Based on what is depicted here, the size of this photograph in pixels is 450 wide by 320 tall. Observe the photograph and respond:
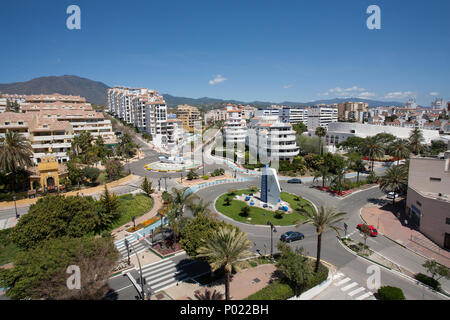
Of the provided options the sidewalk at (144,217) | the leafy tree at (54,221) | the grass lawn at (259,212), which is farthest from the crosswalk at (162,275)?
the grass lawn at (259,212)

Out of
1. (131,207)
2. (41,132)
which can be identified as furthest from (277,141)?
(41,132)

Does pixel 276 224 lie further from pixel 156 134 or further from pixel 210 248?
pixel 156 134

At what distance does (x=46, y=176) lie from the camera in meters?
48.2

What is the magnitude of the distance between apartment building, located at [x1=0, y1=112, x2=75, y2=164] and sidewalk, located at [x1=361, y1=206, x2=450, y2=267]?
227 feet

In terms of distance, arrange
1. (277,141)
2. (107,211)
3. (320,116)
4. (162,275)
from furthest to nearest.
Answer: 1. (320,116)
2. (277,141)
3. (107,211)
4. (162,275)

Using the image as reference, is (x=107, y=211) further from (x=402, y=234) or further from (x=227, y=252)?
(x=402, y=234)

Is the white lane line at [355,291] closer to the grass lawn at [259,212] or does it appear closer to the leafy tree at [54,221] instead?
the grass lawn at [259,212]

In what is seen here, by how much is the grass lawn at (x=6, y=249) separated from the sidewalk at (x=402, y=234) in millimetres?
44681

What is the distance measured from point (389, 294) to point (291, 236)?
1246cm

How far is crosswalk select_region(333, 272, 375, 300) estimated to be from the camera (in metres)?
21.9

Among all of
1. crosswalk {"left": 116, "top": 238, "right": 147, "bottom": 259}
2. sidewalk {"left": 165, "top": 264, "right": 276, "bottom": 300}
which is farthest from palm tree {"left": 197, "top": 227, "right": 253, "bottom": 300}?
crosswalk {"left": 116, "top": 238, "right": 147, "bottom": 259}

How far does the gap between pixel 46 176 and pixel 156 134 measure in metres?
67.1

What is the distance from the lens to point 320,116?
15750cm

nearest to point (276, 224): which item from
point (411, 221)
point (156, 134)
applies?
point (411, 221)
